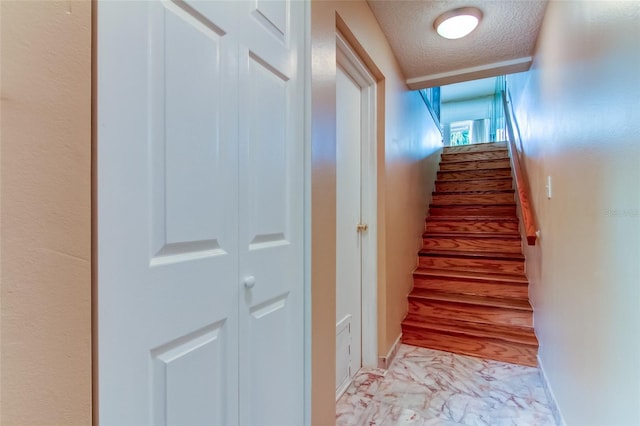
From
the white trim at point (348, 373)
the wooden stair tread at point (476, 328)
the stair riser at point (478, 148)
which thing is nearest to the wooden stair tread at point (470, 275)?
the wooden stair tread at point (476, 328)

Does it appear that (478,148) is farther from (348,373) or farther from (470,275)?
(348,373)

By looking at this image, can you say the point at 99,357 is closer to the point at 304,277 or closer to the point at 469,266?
the point at 304,277

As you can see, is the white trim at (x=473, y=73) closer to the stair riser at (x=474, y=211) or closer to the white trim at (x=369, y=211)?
the white trim at (x=369, y=211)

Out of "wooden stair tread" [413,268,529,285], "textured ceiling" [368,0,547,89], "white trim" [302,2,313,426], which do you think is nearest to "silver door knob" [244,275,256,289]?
"white trim" [302,2,313,426]

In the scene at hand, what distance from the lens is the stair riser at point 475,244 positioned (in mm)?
3152

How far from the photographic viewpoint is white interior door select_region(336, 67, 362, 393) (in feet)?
6.38

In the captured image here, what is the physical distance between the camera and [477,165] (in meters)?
4.43

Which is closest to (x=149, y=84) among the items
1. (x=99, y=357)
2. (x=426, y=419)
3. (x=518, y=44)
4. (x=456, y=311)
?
(x=99, y=357)

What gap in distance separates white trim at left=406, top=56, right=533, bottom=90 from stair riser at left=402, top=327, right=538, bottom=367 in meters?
2.14

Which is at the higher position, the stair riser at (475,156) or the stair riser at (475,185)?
the stair riser at (475,156)

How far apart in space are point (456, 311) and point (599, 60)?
2162 millimetres

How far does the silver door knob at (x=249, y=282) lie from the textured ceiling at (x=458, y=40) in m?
1.80

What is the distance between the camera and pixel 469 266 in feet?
10.3

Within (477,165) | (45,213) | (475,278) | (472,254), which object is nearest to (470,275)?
(475,278)
